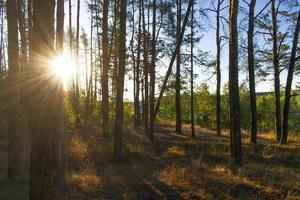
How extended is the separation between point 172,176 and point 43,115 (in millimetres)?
5232

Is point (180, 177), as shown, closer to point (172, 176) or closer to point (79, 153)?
point (172, 176)

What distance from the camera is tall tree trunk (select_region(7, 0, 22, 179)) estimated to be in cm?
909

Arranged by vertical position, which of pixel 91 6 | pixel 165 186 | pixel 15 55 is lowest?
pixel 165 186

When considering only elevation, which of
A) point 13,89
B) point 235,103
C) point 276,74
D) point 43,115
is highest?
point 276,74

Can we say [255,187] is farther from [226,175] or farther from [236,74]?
[236,74]

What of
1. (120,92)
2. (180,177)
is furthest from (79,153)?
(180,177)

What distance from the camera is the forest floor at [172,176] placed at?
7.50m

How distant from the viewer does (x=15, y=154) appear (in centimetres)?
926

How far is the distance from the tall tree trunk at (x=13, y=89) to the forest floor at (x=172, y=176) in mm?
513

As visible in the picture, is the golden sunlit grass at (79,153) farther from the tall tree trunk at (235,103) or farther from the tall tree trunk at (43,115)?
the tall tree trunk at (43,115)

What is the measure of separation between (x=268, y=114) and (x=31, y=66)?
65.0 metres

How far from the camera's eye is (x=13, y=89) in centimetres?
930

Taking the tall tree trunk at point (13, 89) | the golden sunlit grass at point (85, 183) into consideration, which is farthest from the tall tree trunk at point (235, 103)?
the tall tree trunk at point (13, 89)

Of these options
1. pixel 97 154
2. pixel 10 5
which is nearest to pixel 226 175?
pixel 97 154
